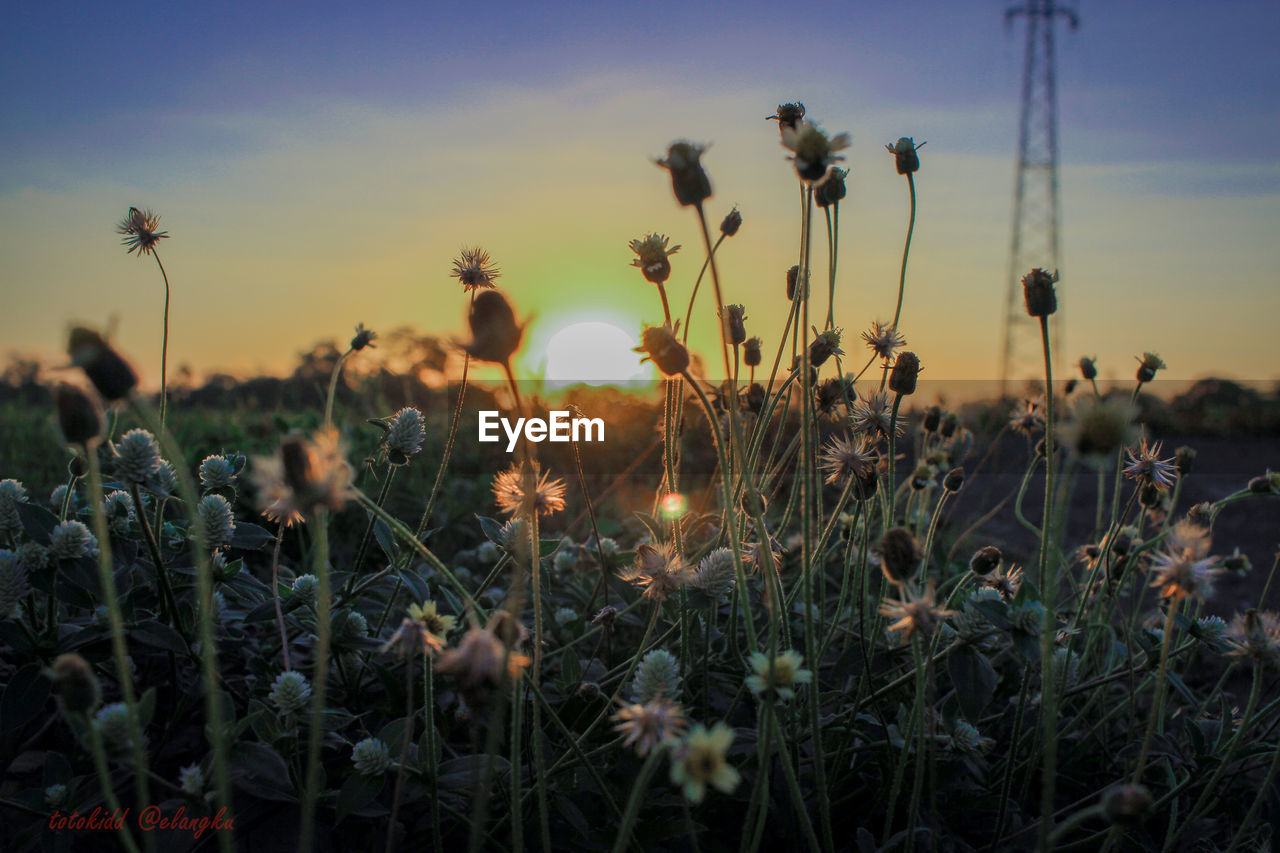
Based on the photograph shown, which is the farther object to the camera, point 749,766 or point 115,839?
point 749,766

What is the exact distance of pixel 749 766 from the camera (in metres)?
1.32

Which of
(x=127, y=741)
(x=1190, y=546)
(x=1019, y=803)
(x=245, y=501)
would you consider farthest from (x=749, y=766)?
(x=245, y=501)

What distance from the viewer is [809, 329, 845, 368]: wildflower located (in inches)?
56.9

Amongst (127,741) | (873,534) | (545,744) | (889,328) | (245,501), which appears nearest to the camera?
(127,741)

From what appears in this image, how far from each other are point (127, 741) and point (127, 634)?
14.9 inches

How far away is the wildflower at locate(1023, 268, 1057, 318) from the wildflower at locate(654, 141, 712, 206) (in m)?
0.50

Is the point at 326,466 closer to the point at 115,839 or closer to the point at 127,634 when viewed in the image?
the point at 127,634

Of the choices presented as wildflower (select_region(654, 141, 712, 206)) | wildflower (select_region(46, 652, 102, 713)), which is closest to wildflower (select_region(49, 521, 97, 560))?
wildflower (select_region(46, 652, 102, 713))

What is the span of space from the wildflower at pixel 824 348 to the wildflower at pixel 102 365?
3.42ft

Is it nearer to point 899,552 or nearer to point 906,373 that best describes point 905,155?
point 906,373

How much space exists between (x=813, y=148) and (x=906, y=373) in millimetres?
453

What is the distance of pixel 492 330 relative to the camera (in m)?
0.86

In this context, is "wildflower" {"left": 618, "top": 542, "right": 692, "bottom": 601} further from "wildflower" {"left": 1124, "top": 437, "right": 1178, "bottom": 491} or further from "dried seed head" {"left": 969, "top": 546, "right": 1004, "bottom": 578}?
"wildflower" {"left": 1124, "top": 437, "right": 1178, "bottom": 491}

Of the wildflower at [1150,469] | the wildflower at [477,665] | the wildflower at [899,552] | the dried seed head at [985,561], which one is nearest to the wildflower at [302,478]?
the wildflower at [477,665]
